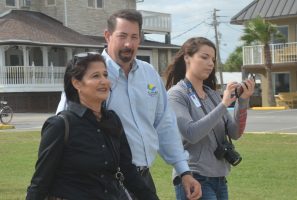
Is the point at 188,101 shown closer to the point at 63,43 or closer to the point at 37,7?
the point at 63,43

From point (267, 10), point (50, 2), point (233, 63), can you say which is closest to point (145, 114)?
point (267, 10)

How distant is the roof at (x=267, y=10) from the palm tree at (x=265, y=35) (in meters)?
1.37

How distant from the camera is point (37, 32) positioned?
135 feet

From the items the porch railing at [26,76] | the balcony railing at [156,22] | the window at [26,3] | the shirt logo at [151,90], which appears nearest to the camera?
the shirt logo at [151,90]

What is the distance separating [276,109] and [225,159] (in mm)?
31950

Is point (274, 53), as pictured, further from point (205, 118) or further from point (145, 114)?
point (145, 114)

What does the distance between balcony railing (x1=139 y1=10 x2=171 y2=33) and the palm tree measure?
1501 cm

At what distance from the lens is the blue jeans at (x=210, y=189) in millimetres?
4594

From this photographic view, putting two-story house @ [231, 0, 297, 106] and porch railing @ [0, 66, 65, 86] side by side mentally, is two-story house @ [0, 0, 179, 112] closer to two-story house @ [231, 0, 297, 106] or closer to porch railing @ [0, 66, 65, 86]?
porch railing @ [0, 66, 65, 86]

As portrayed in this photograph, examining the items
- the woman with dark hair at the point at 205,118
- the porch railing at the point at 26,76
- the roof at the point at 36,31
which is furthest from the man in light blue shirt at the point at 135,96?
the roof at the point at 36,31

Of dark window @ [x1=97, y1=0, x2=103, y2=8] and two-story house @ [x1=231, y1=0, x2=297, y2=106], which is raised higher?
dark window @ [x1=97, y1=0, x2=103, y2=8]

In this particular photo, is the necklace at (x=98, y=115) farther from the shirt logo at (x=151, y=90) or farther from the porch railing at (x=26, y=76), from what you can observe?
the porch railing at (x=26, y=76)

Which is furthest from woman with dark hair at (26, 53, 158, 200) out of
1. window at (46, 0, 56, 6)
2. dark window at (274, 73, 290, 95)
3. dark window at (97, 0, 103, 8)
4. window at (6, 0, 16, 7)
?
dark window at (97, 0, 103, 8)

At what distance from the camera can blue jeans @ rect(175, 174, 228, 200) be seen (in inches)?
181
